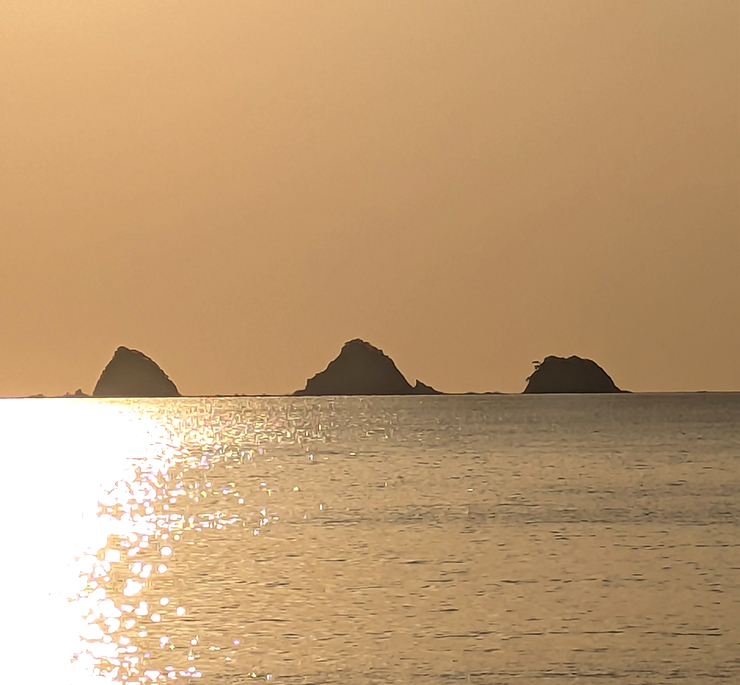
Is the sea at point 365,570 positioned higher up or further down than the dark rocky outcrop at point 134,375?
further down

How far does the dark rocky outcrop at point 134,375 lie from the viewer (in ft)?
Result: 11.7

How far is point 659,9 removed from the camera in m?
3.68

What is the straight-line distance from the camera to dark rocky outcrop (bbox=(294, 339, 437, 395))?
360 cm

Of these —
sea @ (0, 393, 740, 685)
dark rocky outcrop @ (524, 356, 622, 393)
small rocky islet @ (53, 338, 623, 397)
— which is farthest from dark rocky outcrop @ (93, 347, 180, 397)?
dark rocky outcrop @ (524, 356, 622, 393)

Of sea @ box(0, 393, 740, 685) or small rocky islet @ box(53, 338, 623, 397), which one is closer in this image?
sea @ box(0, 393, 740, 685)

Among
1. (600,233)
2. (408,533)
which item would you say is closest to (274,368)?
(600,233)

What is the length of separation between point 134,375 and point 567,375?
70.5 inches

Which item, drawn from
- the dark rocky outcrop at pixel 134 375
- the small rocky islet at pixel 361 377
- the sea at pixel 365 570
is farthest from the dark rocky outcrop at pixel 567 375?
the dark rocky outcrop at pixel 134 375

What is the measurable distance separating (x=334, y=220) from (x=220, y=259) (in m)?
0.50

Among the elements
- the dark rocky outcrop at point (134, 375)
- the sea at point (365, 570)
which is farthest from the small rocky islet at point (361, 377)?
the sea at point (365, 570)

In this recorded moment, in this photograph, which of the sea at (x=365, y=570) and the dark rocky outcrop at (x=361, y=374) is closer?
the sea at (x=365, y=570)

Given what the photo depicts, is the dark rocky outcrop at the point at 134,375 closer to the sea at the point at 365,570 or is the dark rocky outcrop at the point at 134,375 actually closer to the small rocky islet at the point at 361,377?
the small rocky islet at the point at 361,377

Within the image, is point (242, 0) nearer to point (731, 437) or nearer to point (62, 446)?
point (62, 446)

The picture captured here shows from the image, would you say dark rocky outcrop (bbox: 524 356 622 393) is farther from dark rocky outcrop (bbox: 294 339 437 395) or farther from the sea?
dark rocky outcrop (bbox: 294 339 437 395)
